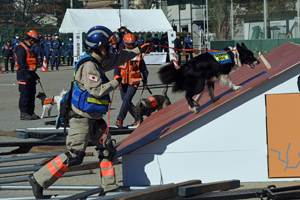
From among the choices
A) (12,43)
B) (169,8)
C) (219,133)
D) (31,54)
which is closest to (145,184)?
(219,133)

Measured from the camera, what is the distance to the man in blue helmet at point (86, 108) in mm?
4273

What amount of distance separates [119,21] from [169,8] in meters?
36.7

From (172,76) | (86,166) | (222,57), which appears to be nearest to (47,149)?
(86,166)

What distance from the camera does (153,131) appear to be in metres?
5.38

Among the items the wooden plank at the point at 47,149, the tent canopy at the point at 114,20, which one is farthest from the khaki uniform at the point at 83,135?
the tent canopy at the point at 114,20

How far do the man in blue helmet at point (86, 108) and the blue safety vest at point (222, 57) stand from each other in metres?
2.20

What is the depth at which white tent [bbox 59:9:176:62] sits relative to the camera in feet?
70.0

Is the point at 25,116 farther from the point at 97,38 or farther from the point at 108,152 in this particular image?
the point at 97,38

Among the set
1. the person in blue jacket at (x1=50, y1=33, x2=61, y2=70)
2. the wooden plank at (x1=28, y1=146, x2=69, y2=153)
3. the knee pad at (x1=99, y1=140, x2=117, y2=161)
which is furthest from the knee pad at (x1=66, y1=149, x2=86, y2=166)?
the person in blue jacket at (x1=50, y1=33, x2=61, y2=70)

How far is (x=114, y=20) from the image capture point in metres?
22.1

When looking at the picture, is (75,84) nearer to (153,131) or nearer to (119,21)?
(153,131)

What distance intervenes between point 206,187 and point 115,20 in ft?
60.5

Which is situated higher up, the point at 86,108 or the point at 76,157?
the point at 86,108

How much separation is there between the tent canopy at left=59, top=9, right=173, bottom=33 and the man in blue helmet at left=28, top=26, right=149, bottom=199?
653 inches
